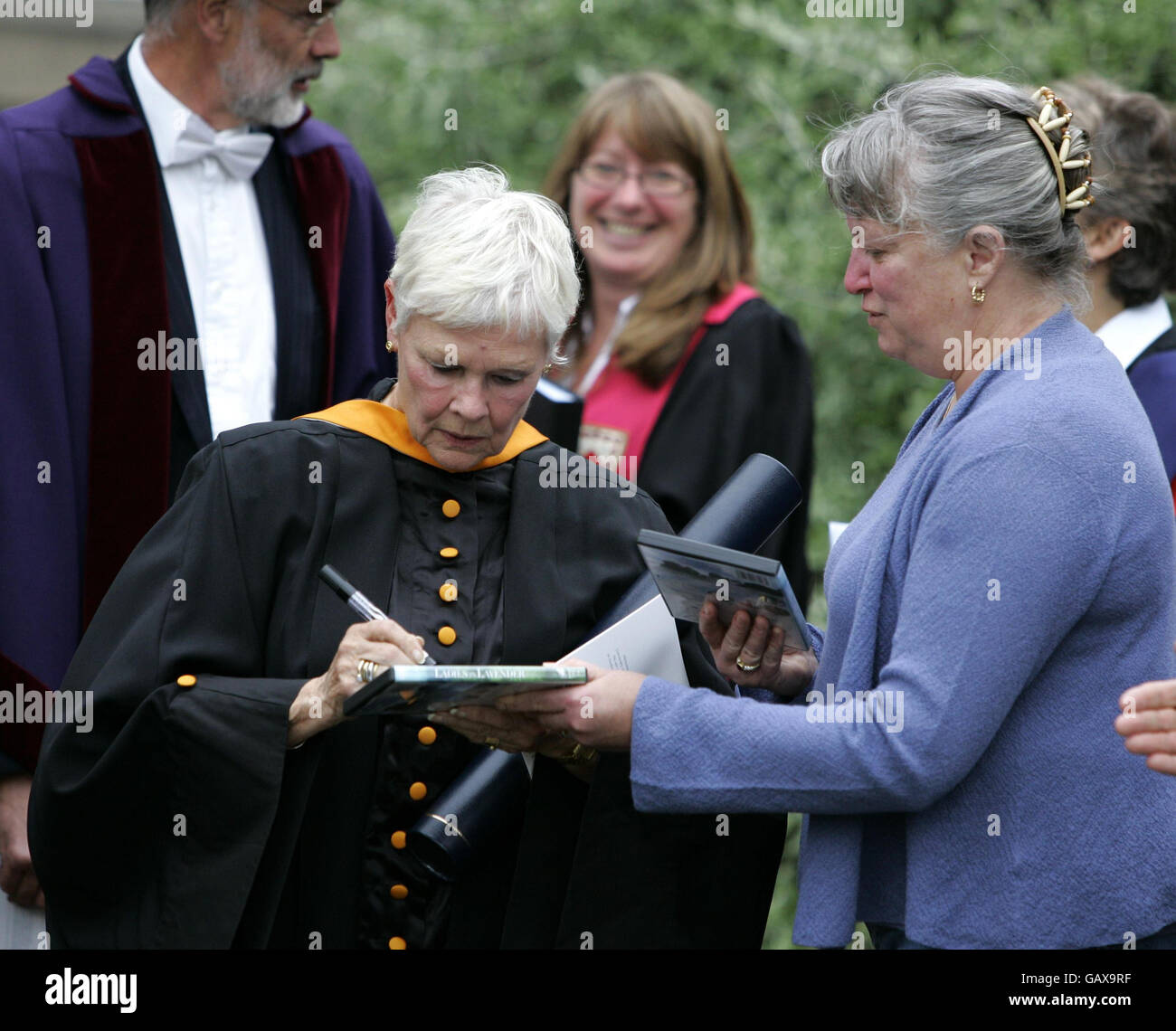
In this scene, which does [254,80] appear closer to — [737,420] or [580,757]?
[737,420]

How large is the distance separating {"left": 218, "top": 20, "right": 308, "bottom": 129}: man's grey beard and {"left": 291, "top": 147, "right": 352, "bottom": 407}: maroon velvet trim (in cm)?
18

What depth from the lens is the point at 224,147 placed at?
401cm

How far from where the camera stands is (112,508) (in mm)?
3625

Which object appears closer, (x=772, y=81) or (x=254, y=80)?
(x=254, y=80)

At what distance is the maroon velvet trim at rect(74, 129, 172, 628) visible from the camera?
3617mm

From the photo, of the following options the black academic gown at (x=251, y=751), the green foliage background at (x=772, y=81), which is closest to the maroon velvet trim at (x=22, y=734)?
the black academic gown at (x=251, y=751)

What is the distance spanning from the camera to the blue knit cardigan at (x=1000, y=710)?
2.37 meters

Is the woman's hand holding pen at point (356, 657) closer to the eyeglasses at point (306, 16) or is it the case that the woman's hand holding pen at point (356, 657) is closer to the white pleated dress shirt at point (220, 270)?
the white pleated dress shirt at point (220, 270)

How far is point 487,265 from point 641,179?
2192 mm

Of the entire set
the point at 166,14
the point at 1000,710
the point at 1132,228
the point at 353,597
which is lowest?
the point at 1000,710

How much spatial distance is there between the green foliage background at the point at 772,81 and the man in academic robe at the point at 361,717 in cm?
291

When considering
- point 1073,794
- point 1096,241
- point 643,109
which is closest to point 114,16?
point 643,109

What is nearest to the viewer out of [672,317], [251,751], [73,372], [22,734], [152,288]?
[251,751]

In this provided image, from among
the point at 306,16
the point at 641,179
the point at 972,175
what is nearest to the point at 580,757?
the point at 972,175
